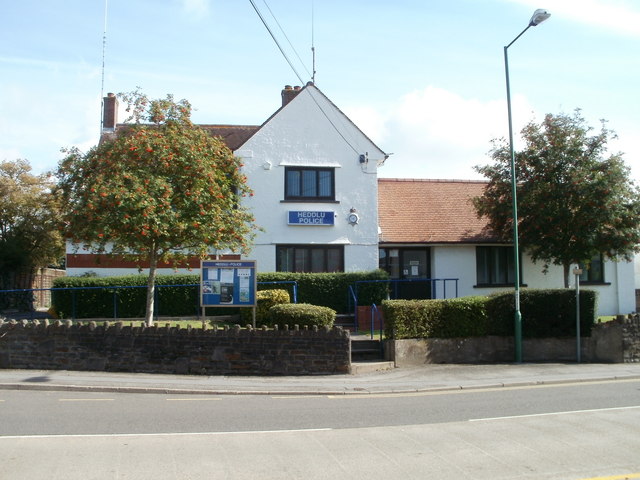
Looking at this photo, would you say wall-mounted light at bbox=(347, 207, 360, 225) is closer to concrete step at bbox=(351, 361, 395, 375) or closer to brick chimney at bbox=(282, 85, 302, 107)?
brick chimney at bbox=(282, 85, 302, 107)

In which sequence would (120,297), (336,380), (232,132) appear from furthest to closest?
(232,132) → (120,297) → (336,380)

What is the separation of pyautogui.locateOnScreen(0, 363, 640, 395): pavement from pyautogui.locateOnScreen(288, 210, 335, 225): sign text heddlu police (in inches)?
309

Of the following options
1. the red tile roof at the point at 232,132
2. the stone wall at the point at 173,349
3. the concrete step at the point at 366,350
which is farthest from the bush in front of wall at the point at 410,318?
the red tile roof at the point at 232,132

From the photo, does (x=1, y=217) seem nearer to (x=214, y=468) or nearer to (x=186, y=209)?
(x=186, y=209)

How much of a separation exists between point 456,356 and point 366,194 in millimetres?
8041

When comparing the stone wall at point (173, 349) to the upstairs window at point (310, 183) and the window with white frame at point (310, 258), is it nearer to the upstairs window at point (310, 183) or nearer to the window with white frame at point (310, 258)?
the window with white frame at point (310, 258)

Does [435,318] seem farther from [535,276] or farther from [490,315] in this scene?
[535,276]

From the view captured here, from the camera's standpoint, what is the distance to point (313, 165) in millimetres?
22516

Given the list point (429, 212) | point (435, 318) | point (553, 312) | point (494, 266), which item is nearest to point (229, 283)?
point (435, 318)

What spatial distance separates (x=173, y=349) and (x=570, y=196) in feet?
43.0

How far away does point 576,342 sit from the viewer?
56.6ft

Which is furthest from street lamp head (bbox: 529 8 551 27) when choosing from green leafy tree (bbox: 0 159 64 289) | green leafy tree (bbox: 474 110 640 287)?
green leafy tree (bbox: 0 159 64 289)

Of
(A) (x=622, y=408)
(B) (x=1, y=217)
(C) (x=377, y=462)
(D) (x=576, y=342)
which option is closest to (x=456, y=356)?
(D) (x=576, y=342)

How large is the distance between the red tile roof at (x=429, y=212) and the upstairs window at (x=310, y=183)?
2.63m
